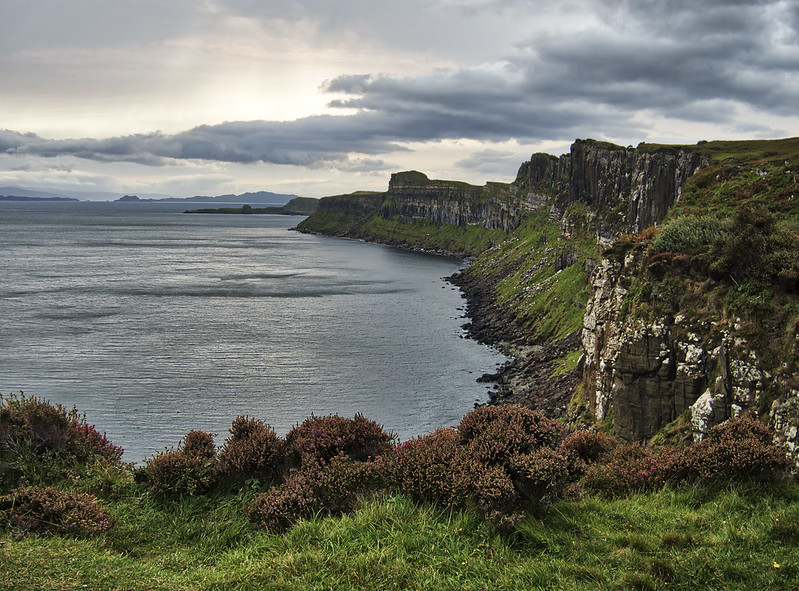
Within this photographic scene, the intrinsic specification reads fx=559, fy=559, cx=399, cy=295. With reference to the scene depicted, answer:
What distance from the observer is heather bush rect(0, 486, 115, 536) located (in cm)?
1196

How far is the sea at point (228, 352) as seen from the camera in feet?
175

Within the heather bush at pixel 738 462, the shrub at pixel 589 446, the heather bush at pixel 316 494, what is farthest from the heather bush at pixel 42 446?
the heather bush at pixel 738 462

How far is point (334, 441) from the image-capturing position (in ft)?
50.4

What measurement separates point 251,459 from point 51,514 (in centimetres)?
464

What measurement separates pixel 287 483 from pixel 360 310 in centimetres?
9072

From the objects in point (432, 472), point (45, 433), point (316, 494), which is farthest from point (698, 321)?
point (45, 433)

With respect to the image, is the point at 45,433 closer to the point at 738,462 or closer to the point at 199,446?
the point at 199,446

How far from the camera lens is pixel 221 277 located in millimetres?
142000

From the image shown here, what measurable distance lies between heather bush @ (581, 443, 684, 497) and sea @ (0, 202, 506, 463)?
20418mm

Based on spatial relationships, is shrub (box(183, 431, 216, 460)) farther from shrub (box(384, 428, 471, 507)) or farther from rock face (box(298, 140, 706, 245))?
rock face (box(298, 140, 706, 245))

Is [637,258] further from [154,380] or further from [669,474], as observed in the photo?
[154,380]

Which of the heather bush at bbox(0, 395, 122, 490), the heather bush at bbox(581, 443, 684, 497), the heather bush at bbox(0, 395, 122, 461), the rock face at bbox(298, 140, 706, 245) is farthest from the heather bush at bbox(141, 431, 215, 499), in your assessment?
the rock face at bbox(298, 140, 706, 245)

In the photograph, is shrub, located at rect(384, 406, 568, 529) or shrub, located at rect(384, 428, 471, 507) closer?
shrub, located at rect(384, 406, 568, 529)

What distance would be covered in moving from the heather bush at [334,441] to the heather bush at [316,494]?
101 centimetres
